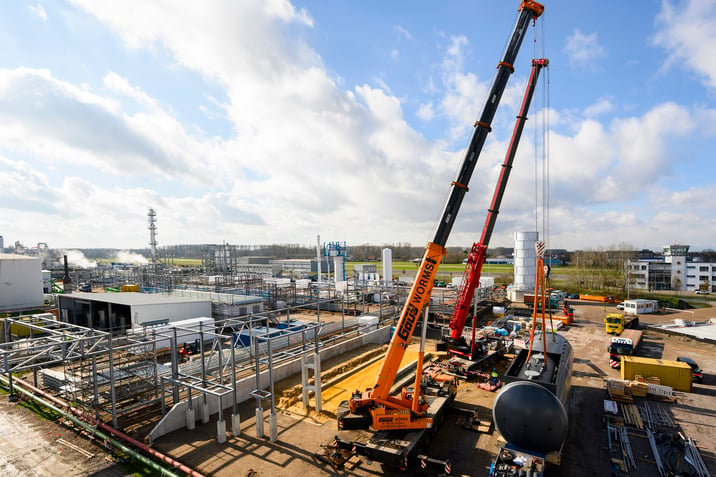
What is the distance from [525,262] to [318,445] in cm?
4438

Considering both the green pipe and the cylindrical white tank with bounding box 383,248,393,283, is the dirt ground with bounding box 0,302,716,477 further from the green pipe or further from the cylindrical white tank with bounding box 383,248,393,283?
the cylindrical white tank with bounding box 383,248,393,283

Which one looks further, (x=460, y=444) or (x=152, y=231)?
(x=152, y=231)

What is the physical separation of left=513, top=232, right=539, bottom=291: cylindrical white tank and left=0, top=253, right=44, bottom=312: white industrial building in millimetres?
63909

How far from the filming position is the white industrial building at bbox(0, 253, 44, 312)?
138 ft

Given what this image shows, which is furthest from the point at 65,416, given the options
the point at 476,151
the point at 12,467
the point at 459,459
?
the point at 476,151

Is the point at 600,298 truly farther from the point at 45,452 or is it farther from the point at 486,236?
the point at 45,452

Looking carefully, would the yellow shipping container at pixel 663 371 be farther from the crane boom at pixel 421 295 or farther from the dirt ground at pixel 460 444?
the crane boom at pixel 421 295

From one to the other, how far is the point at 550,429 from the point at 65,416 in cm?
1909

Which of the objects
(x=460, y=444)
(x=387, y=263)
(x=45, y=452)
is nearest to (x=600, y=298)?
(x=387, y=263)

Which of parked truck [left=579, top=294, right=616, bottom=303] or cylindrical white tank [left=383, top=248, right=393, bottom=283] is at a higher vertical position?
cylindrical white tank [left=383, top=248, right=393, bottom=283]

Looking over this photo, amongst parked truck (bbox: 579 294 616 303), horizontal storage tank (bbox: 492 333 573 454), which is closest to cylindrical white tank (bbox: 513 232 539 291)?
parked truck (bbox: 579 294 616 303)

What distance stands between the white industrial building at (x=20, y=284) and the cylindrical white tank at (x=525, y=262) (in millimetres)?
63909

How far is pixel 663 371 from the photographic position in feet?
59.0

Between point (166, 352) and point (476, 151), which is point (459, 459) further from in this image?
point (166, 352)
